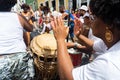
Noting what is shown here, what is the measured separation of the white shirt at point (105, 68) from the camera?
5.24 ft

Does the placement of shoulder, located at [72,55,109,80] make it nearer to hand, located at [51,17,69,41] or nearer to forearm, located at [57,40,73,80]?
forearm, located at [57,40,73,80]

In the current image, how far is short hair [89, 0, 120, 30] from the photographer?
1.64m

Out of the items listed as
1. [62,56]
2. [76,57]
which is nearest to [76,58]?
[76,57]

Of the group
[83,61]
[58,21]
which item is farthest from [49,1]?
[58,21]

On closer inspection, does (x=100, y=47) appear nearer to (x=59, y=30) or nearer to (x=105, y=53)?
(x=59, y=30)

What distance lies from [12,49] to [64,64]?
133 cm

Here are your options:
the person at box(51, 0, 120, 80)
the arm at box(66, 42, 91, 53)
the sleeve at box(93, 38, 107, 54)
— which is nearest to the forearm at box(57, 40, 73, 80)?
the person at box(51, 0, 120, 80)

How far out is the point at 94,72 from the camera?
164 centimetres

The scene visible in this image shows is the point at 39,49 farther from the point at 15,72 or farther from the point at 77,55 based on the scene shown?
the point at 77,55

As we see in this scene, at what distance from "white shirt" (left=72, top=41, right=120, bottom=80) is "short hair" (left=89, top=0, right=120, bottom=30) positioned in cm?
14

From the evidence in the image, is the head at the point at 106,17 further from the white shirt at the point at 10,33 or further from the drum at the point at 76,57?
the drum at the point at 76,57

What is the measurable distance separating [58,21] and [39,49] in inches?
35.6

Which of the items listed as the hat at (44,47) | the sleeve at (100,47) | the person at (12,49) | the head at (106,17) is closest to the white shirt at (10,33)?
the person at (12,49)

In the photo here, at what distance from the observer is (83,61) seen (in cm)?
439
